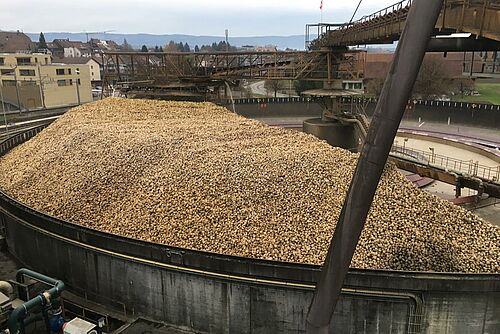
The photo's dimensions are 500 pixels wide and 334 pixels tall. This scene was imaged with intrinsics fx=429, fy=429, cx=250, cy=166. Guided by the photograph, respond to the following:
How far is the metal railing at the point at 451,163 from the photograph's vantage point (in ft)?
69.1

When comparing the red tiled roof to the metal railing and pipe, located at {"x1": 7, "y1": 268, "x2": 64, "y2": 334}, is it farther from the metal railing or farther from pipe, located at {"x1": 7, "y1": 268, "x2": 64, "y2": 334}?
pipe, located at {"x1": 7, "y1": 268, "x2": 64, "y2": 334}

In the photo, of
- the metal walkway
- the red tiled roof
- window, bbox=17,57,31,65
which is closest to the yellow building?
window, bbox=17,57,31,65

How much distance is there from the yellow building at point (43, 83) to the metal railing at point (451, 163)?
3498cm

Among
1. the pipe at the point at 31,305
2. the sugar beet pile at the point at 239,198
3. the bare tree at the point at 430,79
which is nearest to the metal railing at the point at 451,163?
the sugar beet pile at the point at 239,198

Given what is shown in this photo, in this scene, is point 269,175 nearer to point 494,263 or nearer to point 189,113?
point 494,263

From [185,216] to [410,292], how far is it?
5.86m

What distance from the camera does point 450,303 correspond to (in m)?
8.58

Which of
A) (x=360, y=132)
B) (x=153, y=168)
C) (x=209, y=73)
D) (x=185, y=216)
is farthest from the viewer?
(x=209, y=73)

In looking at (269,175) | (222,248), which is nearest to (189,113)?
(269,175)

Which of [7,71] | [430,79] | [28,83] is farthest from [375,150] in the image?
[7,71]

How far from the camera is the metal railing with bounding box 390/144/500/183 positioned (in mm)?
21062

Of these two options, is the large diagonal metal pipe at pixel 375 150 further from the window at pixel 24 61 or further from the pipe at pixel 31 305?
the window at pixel 24 61

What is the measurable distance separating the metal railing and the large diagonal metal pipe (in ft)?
56.2

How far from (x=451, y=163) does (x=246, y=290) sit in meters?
18.3
